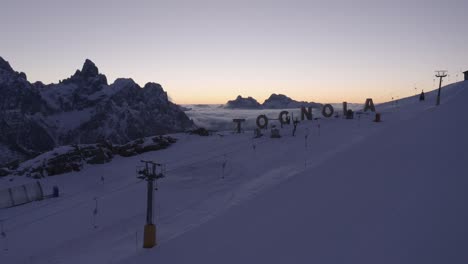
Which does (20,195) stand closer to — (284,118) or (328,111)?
(284,118)

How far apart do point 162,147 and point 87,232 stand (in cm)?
3192

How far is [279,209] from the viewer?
926 inches

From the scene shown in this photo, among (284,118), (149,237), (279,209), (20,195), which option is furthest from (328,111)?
(149,237)

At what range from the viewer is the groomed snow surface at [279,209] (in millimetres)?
18078

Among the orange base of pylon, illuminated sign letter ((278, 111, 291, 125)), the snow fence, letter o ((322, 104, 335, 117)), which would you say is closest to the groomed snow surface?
the orange base of pylon

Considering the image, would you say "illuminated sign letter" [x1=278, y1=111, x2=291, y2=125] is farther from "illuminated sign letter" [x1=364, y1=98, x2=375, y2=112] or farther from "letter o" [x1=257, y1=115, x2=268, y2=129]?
"illuminated sign letter" [x1=364, y1=98, x2=375, y2=112]

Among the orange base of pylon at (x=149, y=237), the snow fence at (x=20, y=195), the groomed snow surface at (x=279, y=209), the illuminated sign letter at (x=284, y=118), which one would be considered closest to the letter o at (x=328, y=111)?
the illuminated sign letter at (x=284, y=118)

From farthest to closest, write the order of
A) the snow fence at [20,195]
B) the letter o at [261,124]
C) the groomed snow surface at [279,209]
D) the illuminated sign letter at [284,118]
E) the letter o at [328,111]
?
the letter o at [328,111]
the illuminated sign letter at [284,118]
the letter o at [261,124]
the snow fence at [20,195]
the groomed snow surface at [279,209]

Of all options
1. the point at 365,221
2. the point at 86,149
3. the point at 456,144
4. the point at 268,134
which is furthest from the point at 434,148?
the point at 86,149

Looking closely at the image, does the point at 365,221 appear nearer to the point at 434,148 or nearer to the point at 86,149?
the point at 434,148

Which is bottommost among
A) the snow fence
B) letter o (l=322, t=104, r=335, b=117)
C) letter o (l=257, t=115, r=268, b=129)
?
the snow fence

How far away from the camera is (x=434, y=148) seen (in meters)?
32.2

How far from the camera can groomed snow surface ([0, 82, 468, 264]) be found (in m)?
18.1

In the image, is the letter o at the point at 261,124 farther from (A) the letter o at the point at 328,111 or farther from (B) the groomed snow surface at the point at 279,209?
(B) the groomed snow surface at the point at 279,209
